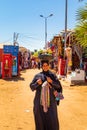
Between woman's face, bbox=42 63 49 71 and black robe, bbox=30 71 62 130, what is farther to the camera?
woman's face, bbox=42 63 49 71

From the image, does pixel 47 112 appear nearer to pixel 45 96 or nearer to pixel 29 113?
pixel 45 96

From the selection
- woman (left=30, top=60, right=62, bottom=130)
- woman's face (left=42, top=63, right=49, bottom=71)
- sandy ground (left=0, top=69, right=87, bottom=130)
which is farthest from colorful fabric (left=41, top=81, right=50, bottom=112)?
sandy ground (left=0, top=69, right=87, bottom=130)

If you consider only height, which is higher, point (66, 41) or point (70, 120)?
point (66, 41)

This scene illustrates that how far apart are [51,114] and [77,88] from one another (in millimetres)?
13806

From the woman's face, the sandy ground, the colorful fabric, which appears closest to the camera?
the colorful fabric

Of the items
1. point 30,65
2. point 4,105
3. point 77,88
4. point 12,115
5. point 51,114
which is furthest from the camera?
point 30,65

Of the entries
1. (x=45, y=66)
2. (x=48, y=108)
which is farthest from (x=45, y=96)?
(x=45, y=66)

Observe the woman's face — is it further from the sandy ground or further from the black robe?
the sandy ground

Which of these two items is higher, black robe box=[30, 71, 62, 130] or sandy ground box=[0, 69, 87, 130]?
black robe box=[30, 71, 62, 130]

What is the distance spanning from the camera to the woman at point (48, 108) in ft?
23.9

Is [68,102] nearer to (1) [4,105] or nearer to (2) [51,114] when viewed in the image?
(1) [4,105]

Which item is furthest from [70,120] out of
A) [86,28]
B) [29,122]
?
[86,28]

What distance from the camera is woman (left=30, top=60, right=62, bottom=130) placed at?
7277 millimetres

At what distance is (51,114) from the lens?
7266mm
